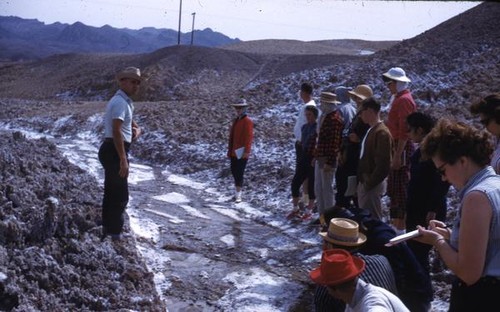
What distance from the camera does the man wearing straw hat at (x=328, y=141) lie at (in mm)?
6945

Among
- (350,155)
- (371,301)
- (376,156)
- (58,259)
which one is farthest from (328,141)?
(371,301)

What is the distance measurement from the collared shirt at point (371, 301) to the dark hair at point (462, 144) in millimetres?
775

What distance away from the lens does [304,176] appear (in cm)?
824

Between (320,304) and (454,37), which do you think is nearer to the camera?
(320,304)

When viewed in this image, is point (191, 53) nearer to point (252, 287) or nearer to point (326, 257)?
point (252, 287)

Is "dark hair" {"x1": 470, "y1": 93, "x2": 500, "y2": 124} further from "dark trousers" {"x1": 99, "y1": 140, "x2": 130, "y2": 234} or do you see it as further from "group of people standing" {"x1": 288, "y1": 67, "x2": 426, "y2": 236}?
"dark trousers" {"x1": 99, "y1": 140, "x2": 130, "y2": 234}

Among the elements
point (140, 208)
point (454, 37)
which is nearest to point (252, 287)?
point (140, 208)

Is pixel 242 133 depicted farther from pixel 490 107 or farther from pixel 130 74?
pixel 490 107

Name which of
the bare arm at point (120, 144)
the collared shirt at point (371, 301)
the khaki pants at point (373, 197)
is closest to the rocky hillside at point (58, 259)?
the bare arm at point (120, 144)

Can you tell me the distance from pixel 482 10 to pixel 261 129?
676 inches

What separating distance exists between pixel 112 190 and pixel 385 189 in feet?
9.50

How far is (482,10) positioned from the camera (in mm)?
26703

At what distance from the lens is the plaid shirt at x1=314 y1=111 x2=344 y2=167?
6949 millimetres

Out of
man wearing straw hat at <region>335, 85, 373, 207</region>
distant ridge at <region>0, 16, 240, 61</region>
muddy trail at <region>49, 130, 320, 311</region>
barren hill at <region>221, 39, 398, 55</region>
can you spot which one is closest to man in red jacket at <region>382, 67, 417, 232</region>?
man wearing straw hat at <region>335, 85, 373, 207</region>
